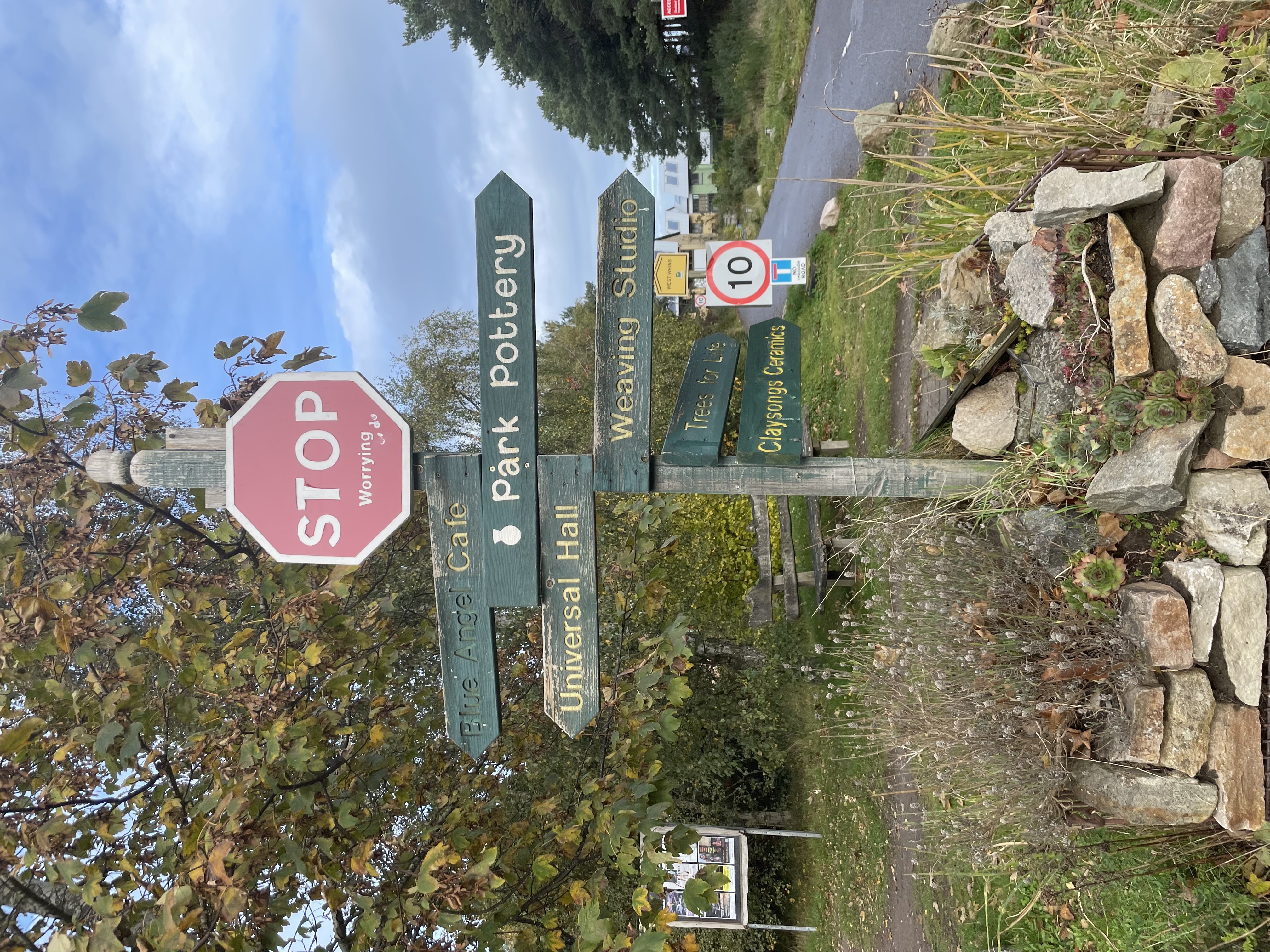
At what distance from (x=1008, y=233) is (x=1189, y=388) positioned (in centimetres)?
117

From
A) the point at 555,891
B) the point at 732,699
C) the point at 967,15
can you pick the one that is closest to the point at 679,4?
the point at 967,15

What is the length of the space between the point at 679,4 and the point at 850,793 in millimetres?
16402

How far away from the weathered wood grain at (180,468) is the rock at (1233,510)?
417 cm

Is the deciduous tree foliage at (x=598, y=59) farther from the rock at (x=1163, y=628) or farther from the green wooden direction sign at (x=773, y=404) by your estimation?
the rock at (x=1163, y=628)

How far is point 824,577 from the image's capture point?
8.45m

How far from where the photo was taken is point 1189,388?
8.93 feet

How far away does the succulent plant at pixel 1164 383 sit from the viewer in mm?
2752

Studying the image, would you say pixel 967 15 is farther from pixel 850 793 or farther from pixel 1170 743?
pixel 850 793

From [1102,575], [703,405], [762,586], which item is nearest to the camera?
[1102,575]

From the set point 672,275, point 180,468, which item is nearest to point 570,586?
point 180,468

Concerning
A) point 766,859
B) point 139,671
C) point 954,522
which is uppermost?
point 954,522

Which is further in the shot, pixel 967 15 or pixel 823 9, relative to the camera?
pixel 823 9

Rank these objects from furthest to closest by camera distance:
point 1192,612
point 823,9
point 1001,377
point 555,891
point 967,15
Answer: point 823,9 → point 967,15 → point 555,891 → point 1001,377 → point 1192,612

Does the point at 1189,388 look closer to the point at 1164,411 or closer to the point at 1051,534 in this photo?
the point at 1164,411
